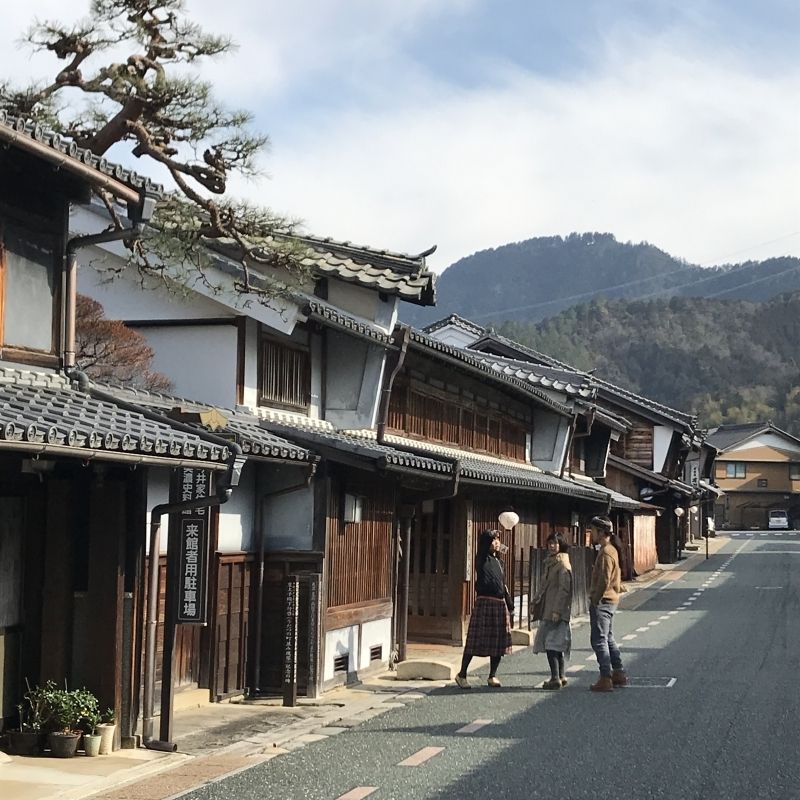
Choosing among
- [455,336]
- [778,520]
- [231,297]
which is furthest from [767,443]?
[231,297]

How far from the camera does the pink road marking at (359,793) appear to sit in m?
8.34

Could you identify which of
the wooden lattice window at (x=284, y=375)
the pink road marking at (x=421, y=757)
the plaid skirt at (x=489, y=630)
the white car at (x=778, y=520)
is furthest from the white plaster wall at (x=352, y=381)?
the white car at (x=778, y=520)

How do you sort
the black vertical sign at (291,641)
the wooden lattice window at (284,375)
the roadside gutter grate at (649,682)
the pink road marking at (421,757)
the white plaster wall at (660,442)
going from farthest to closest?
the white plaster wall at (660,442), the wooden lattice window at (284,375), the roadside gutter grate at (649,682), the black vertical sign at (291,641), the pink road marking at (421,757)

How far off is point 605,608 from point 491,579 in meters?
1.57

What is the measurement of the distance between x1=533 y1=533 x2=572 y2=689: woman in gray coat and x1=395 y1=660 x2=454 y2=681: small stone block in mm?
1411

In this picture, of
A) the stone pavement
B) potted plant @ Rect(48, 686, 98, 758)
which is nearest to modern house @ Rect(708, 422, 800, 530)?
the stone pavement

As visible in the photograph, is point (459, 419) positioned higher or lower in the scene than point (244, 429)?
higher

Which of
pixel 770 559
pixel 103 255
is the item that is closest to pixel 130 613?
pixel 103 255

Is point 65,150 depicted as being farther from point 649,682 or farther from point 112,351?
point 649,682

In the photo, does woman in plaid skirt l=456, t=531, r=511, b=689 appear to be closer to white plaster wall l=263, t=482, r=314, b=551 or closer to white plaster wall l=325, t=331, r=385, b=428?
white plaster wall l=263, t=482, r=314, b=551

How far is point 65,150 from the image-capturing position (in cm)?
993

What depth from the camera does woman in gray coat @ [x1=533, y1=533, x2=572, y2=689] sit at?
1427cm

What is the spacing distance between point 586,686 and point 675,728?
130 inches

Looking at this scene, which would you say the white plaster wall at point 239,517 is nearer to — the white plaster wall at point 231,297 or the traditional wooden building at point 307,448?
the traditional wooden building at point 307,448
